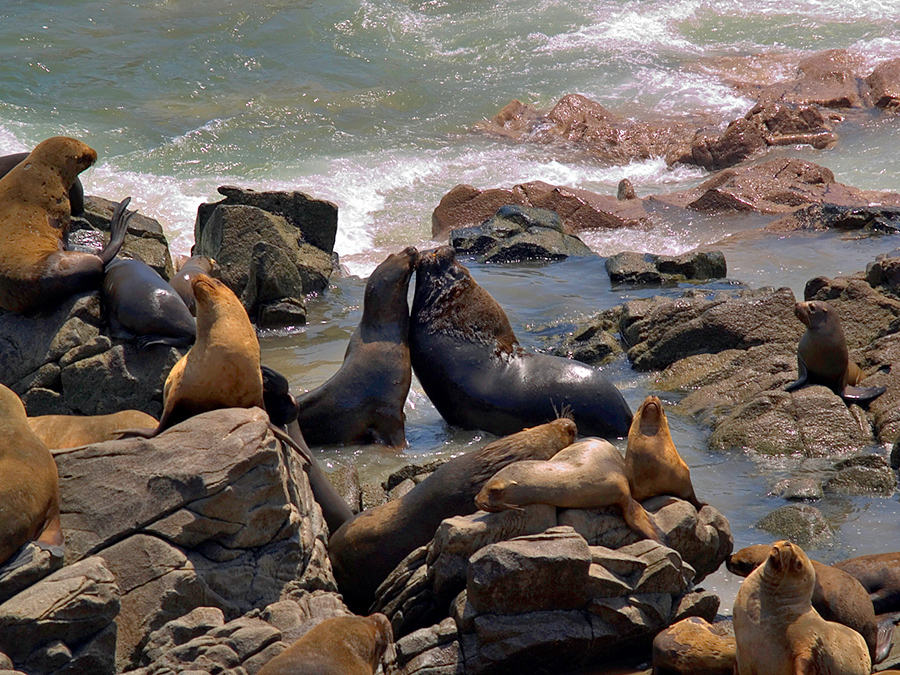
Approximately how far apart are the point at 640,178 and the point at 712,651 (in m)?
18.6

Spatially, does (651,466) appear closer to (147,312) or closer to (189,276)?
(147,312)

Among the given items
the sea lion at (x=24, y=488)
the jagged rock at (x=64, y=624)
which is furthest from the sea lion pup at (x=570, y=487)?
the sea lion at (x=24, y=488)

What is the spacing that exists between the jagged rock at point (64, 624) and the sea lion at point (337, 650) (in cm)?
81

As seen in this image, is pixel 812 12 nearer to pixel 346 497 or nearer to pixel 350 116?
pixel 350 116

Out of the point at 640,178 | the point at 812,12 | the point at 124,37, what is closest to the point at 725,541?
the point at 640,178

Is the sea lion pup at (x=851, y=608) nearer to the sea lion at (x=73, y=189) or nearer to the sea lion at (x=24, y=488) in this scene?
the sea lion at (x=24, y=488)

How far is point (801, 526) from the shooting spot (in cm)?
576

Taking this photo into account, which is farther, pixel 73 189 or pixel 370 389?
pixel 73 189

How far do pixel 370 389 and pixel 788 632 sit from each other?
433 centimetres

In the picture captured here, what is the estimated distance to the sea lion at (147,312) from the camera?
6.71 meters

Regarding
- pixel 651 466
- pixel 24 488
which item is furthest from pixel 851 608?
pixel 24 488

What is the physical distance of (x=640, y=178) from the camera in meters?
21.5

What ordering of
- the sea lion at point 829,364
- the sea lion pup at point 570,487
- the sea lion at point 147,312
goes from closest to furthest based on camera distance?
1. the sea lion pup at point 570,487
2. the sea lion at point 147,312
3. the sea lion at point 829,364

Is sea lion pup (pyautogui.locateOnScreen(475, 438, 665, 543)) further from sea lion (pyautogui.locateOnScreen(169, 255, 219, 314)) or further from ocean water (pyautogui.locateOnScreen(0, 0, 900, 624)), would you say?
sea lion (pyautogui.locateOnScreen(169, 255, 219, 314))
